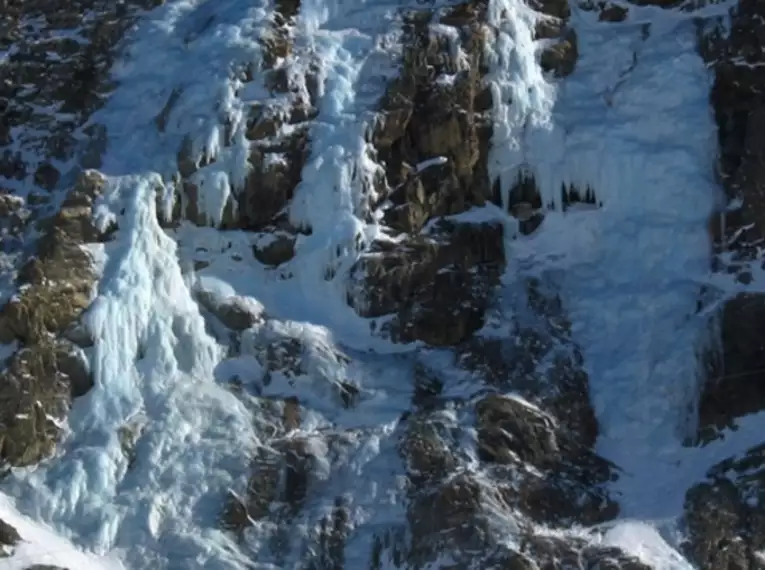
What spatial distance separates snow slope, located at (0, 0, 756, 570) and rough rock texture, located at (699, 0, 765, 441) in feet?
1.01

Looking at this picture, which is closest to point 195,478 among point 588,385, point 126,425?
point 126,425

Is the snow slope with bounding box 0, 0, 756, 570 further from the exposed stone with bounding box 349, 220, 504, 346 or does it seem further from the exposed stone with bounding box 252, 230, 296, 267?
the exposed stone with bounding box 349, 220, 504, 346

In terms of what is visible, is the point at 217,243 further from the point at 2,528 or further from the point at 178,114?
the point at 2,528

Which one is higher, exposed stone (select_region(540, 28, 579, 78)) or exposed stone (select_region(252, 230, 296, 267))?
exposed stone (select_region(540, 28, 579, 78))

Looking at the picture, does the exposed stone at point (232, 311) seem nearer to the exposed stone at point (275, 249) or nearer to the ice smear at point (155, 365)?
the ice smear at point (155, 365)

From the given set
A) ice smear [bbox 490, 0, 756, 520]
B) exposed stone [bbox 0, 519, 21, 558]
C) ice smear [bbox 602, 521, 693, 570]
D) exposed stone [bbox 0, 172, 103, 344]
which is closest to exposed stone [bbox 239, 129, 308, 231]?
exposed stone [bbox 0, 172, 103, 344]

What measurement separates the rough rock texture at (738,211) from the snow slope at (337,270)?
309 millimetres

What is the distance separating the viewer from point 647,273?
27.6 meters

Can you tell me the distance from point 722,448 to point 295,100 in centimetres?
902

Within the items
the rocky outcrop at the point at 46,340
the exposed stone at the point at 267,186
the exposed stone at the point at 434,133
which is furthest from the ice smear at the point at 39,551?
the exposed stone at the point at 434,133

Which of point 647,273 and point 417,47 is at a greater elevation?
point 417,47

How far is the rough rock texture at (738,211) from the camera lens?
26.1 m

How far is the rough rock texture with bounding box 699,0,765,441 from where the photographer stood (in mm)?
26109

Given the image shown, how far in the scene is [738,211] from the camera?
91.6 feet
